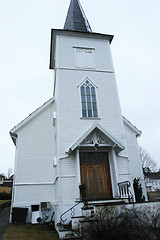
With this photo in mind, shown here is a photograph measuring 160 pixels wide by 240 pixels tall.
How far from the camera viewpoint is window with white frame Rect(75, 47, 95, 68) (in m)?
15.2

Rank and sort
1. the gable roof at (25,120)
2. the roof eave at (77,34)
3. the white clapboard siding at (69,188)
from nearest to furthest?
the white clapboard siding at (69,188)
the gable roof at (25,120)
the roof eave at (77,34)

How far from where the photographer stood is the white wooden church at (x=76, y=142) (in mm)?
11141

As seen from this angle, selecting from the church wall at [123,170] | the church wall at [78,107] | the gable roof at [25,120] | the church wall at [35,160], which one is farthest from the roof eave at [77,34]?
the church wall at [123,170]

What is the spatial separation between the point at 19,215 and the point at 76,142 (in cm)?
584

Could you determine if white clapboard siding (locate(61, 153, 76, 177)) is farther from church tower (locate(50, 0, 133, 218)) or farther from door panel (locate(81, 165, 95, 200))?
door panel (locate(81, 165, 95, 200))

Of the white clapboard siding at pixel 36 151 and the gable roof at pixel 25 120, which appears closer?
the white clapboard siding at pixel 36 151

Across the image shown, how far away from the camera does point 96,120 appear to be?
13094 mm

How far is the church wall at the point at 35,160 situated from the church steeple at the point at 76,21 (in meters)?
8.47

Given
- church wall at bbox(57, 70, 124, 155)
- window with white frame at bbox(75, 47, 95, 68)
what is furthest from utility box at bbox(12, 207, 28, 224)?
window with white frame at bbox(75, 47, 95, 68)

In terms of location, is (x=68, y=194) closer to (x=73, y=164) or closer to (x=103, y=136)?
(x=73, y=164)

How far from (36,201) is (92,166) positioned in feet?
14.7

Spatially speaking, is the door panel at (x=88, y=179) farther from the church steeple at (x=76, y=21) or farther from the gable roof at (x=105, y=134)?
the church steeple at (x=76, y=21)

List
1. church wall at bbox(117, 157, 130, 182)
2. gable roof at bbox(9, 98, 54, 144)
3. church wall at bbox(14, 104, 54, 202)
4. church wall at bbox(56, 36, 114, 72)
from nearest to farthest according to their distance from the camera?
church wall at bbox(117, 157, 130, 182)
church wall at bbox(14, 104, 54, 202)
gable roof at bbox(9, 98, 54, 144)
church wall at bbox(56, 36, 114, 72)

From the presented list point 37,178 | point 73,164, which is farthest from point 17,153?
point 73,164
